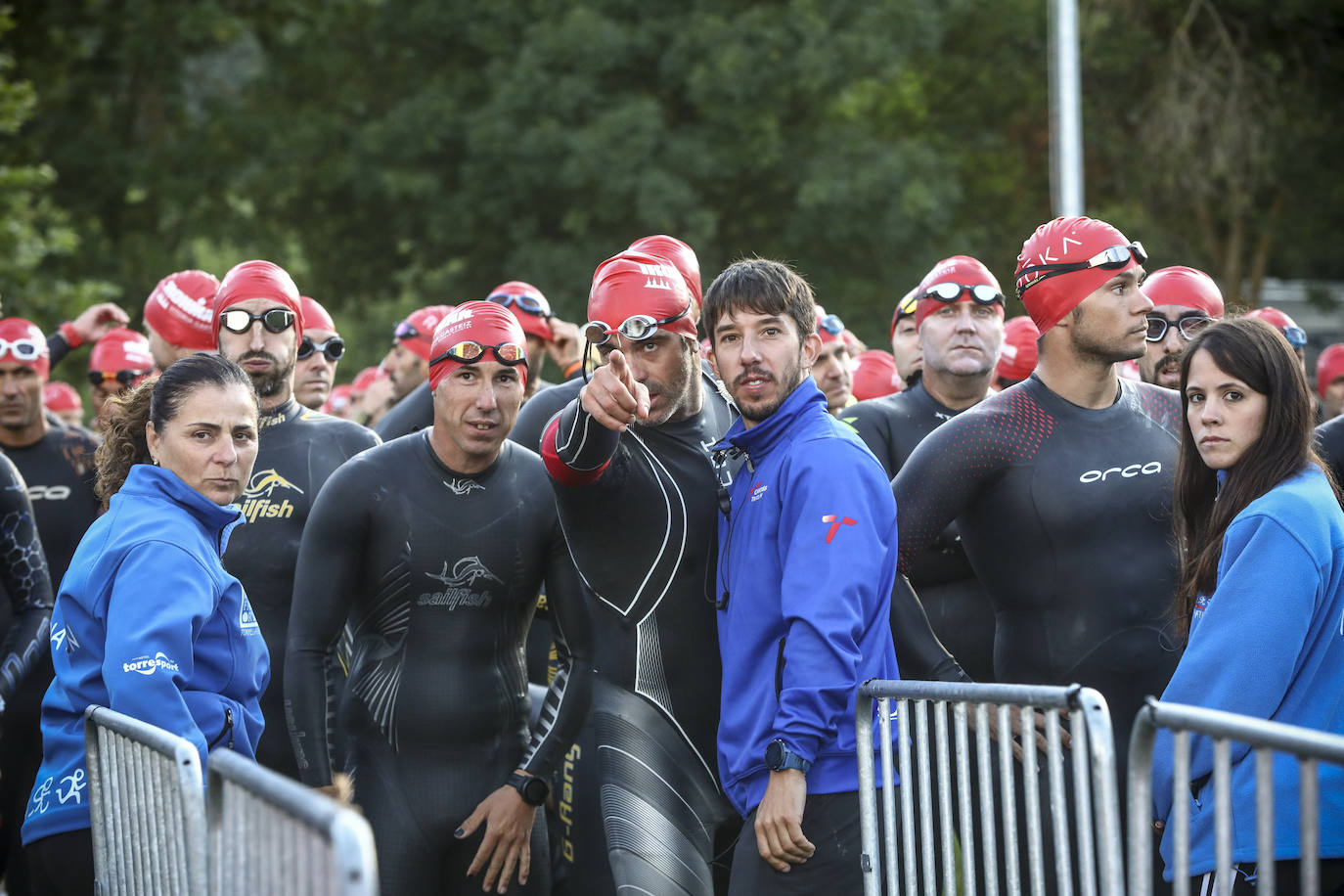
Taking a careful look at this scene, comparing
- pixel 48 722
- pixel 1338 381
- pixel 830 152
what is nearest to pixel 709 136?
pixel 830 152

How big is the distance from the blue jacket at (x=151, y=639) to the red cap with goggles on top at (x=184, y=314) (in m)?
2.69

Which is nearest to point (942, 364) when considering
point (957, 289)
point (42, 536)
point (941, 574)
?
point (957, 289)

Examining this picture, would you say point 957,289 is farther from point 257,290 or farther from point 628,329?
point 257,290

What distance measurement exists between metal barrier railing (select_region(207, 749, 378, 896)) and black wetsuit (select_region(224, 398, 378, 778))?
2471mm

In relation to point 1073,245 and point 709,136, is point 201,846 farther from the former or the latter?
point 709,136

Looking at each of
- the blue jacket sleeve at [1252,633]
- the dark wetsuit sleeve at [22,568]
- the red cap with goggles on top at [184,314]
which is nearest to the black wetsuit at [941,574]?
the blue jacket sleeve at [1252,633]

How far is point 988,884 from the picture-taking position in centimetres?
331

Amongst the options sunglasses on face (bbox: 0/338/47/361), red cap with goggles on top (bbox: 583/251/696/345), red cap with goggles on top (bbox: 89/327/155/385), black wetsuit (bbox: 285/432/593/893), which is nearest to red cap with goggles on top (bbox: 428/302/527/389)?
black wetsuit (bbox: 285/432/593/893)

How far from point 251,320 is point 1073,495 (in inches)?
123

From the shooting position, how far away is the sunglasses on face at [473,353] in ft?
16.3

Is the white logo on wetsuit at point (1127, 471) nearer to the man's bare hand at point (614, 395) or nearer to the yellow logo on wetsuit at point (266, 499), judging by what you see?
the man's bare hand at point (614, 395)

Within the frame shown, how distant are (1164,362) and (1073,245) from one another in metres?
1.86

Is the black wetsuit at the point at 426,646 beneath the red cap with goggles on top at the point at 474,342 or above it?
beneath

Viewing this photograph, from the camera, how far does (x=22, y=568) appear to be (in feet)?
18.1
